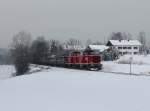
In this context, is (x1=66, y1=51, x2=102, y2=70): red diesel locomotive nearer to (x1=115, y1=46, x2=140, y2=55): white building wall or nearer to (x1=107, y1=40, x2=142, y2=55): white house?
(x1=107, y1=40, x2=142, y2=55): white house

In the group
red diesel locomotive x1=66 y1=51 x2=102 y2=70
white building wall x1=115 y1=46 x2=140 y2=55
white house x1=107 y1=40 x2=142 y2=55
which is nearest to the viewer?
red diesel locomotive x1=66 y1=51 x2=102 y2=70

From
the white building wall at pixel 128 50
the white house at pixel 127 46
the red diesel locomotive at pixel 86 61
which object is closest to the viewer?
the red diesel locomotive at pixel 86 61

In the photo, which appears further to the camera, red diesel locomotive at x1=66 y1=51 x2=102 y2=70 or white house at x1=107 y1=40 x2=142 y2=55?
white house at x1=107 y1=40 x2=142 y2=55

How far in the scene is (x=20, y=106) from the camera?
50.3 ft

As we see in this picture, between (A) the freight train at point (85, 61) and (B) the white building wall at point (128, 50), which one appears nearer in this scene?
(A) the freight train at point (85, 61)

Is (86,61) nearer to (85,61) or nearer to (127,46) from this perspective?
(85,61)

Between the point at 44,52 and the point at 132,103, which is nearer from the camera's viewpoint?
the point at 132,103

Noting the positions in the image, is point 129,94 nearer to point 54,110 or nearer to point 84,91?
point 84,91

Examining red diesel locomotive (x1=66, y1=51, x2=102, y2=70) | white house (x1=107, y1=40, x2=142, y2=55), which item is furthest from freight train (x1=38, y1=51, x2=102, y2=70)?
white house (x1=107, y1=40, x2=142, y2=55)

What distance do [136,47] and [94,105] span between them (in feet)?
331

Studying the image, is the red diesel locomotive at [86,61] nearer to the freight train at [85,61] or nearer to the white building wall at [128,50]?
the freight train at [85,61]

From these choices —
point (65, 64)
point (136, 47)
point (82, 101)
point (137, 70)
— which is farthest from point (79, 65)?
point (136, 47)

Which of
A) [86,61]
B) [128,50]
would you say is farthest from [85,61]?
[128,50]

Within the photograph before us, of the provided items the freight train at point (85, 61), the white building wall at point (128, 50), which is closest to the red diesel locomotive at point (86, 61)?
the freight train at point (85, 61)
